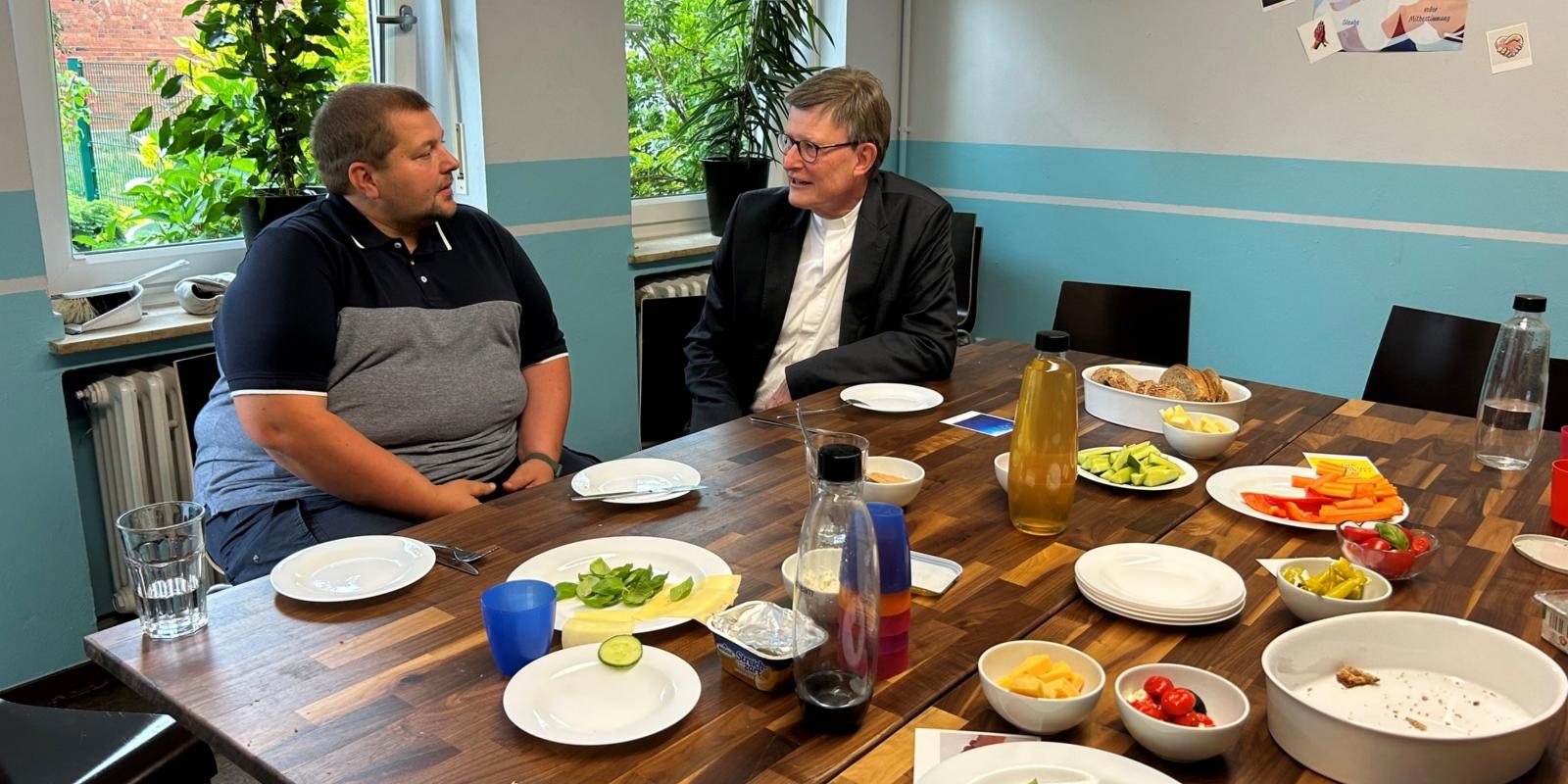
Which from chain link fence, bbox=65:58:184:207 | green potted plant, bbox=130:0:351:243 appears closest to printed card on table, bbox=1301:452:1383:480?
Result: green potted plant, bbox=130:0:351:243

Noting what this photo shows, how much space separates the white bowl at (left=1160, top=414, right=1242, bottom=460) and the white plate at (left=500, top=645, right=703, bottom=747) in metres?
1.09

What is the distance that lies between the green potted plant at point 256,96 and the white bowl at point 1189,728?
2.31m

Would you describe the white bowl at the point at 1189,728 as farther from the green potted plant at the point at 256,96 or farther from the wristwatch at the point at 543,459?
the green potted plant at the point at 256,96

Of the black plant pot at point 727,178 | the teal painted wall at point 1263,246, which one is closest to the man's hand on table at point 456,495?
the teal painted wall at point 1263,246

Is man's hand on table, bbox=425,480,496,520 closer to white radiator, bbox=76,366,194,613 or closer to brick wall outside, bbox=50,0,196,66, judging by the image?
white radiator, bbox=76,366,194,613

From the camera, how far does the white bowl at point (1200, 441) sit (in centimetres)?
190

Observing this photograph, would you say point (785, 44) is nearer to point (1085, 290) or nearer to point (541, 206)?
point (541, 206)

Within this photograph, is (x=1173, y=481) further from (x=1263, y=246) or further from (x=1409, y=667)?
(x=1263, y=246)

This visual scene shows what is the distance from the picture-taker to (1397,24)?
11.6 feet

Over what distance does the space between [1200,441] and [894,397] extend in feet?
1.99

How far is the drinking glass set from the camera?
1269mm

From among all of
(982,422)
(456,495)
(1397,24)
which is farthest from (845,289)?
(1397,24)

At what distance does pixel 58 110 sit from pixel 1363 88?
3.73 m

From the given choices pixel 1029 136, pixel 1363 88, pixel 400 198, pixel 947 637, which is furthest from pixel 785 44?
pixel 947 637
